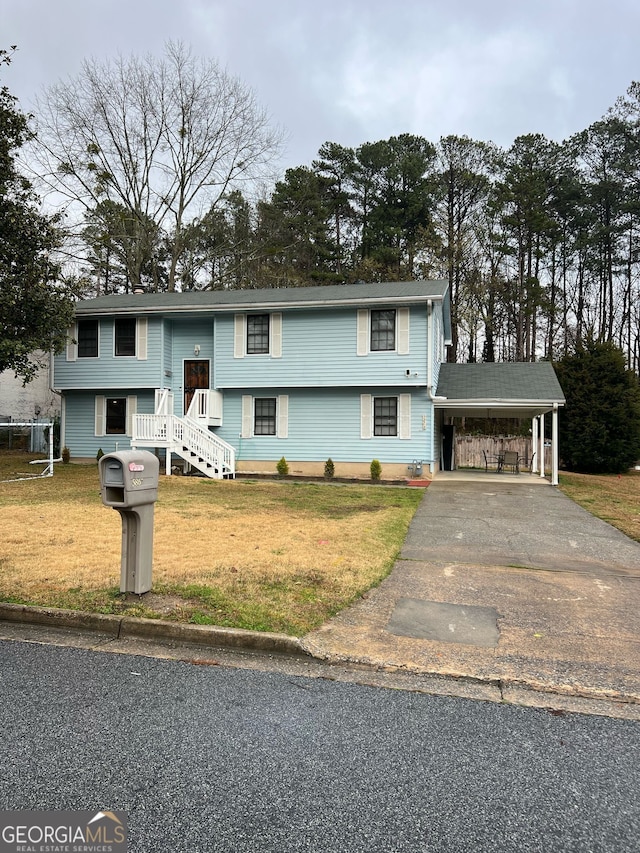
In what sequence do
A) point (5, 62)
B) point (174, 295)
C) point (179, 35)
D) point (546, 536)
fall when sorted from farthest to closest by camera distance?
point (179, 35)
point (174, 295)
point (5, 62)
point (546, 536)

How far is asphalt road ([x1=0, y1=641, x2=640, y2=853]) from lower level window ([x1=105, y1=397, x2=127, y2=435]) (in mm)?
16978

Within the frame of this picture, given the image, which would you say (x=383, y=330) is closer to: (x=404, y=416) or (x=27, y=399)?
(x=404, y=416)

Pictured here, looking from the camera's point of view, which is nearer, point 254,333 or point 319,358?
point 319,358

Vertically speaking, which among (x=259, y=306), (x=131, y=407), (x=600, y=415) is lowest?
(x=600, y=415)

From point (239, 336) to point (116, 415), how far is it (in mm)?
5440

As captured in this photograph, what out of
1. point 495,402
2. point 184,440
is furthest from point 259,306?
point 495,402

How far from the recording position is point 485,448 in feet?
77.5

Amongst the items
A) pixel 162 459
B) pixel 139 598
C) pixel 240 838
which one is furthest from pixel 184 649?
pixel 162 459

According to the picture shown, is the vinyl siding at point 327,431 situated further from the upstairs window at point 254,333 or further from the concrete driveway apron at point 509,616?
the concrete driveway apron at point 509,616

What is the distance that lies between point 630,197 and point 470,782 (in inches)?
1376

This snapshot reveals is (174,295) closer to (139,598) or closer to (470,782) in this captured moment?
(139,598)

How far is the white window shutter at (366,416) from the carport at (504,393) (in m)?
2.00

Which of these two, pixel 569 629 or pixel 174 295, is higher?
pixel 174 295

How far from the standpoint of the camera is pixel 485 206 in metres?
31.6
